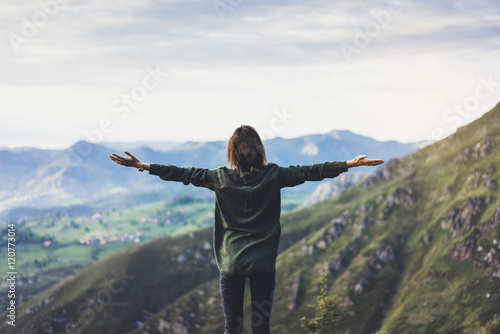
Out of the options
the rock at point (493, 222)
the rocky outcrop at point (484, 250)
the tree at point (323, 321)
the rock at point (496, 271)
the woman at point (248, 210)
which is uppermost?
the woman at point (248, 210)

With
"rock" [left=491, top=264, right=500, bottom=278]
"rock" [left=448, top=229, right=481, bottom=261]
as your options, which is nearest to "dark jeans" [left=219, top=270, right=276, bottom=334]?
"rock" [left=491, top=264, right=500, bottom=278]

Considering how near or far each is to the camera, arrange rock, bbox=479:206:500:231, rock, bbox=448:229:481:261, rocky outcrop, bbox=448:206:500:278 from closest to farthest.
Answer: rocky outcrop, bbox=448:206:500:278 → rock, bbox=479:206:500:231 → rock, bbox=448:229:481:261

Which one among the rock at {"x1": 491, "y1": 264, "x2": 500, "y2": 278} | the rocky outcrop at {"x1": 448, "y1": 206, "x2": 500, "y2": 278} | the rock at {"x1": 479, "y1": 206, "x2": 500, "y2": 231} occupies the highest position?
the rock at {"x1": 479, "y1": 206, "x2": 500, "y2": 231}

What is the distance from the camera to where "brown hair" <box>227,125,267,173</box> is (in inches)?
387

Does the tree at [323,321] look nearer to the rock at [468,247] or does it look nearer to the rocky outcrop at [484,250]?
the rocky outcrop at [484,250]

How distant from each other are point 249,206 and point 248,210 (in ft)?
0.26

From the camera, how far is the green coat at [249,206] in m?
9.63

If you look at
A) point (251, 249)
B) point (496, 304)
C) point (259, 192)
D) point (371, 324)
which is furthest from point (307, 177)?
point (371, 324)

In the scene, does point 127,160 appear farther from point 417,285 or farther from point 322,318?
point 417,285

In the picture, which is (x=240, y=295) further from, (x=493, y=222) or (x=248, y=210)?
(x=493, y=222)

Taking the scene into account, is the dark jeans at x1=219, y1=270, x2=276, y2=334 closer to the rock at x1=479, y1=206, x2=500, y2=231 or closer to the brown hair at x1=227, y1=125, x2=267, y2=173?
the brown hair at x1=227, y1=125, x2=267, y2=173

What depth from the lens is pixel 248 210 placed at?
9.77m

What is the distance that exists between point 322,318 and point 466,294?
181 metres

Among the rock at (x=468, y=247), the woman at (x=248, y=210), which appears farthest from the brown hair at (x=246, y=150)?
the rock at (x=468, y=247)
